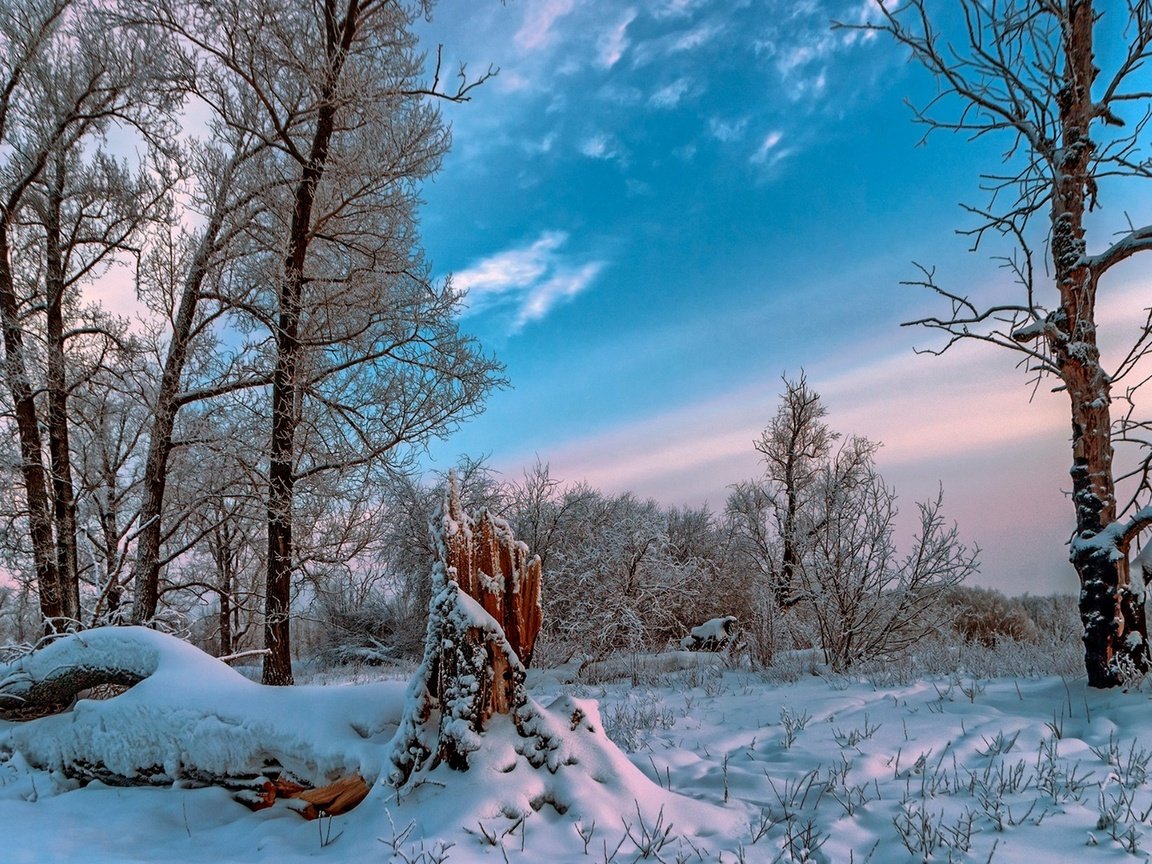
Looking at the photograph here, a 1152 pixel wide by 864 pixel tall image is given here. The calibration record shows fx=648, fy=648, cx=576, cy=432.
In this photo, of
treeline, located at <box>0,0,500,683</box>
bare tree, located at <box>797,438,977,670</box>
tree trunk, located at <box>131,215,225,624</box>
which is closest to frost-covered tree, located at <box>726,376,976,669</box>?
bare tree, located at <box>797,438,977,670</box>

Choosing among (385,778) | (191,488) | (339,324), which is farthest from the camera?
(191,488)

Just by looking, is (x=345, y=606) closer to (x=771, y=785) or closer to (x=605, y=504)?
(x=605, y=504)

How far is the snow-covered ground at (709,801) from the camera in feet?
10.2

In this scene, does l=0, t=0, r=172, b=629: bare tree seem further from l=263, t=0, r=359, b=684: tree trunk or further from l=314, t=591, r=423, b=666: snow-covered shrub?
l=314, t=591, r=423, b=666: snow-covered shrub

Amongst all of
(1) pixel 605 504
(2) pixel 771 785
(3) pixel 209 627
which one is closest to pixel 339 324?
(2) pixel 771 785

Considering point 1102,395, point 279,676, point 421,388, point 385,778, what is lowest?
point 279,676

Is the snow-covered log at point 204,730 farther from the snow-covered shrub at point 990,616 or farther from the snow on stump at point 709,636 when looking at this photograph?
the snow-covered shrub at point 990,616

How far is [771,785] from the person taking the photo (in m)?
3.91

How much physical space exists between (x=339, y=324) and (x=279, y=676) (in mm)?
5630

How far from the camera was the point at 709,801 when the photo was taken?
12.3 feet

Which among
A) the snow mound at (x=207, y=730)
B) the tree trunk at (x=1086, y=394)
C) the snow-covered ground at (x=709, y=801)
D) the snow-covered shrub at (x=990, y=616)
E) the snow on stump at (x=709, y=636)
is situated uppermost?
the tree trunk at (x=1086, y=394)

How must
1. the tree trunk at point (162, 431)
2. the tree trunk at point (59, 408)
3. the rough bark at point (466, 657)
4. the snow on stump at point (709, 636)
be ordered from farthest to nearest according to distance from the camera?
the snow on stump at point (709, 636), the tree trunk at point (59, 408), the tree trunk at point (162, 431), the rough bark at point (466, 657)

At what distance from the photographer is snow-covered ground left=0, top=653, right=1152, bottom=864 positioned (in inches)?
122

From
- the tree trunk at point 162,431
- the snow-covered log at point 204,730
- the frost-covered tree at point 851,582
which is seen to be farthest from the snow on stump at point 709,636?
the snow-covered log at point 204,730
